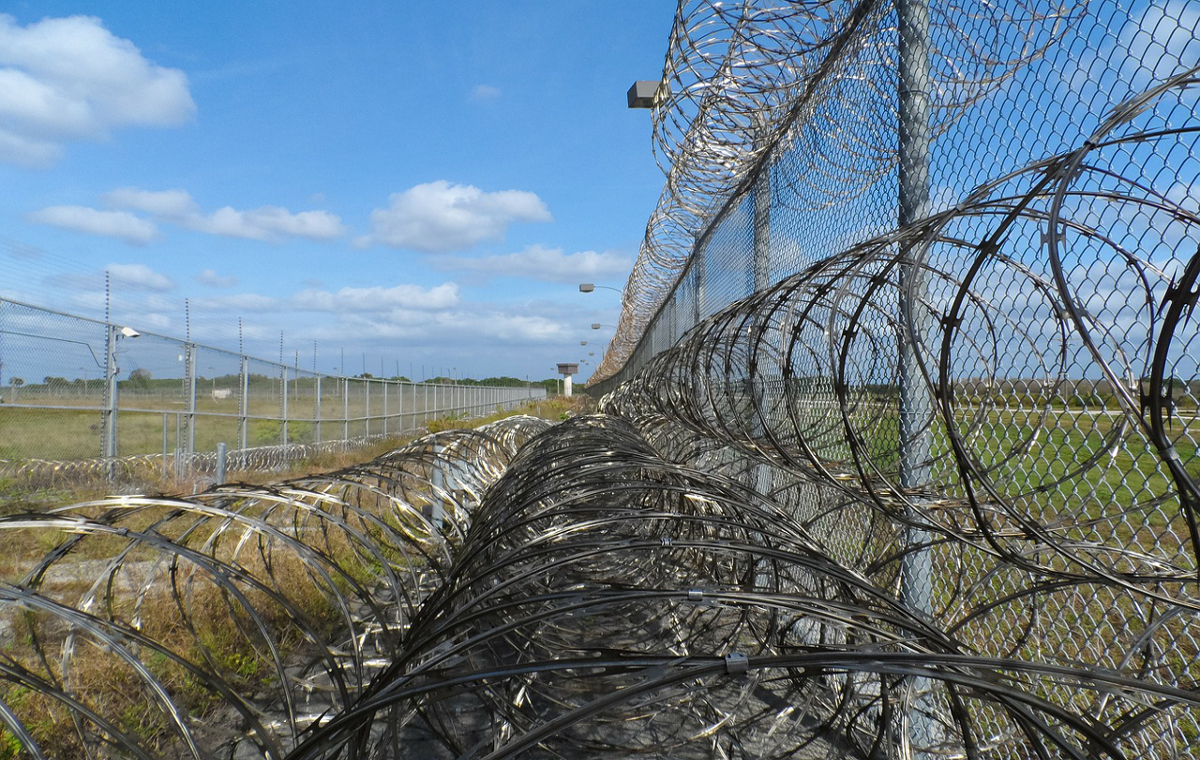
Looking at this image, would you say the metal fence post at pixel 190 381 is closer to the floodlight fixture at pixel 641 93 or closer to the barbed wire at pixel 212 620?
the barbed wire at pixel 212 620

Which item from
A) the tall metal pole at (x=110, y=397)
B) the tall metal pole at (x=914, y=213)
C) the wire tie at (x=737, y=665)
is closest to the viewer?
the wire tie at (x=737, y=665)

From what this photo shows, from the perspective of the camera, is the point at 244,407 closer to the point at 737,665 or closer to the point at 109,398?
the point at 109,398

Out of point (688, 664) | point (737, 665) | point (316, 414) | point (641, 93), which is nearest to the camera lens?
point (737, 665)

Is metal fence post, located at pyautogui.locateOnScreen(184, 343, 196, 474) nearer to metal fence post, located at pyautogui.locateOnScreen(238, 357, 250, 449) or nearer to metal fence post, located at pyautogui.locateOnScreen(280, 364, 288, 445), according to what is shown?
metal fence post, located at pyautogui.locateOnScreen(238, 357, 250, 449)

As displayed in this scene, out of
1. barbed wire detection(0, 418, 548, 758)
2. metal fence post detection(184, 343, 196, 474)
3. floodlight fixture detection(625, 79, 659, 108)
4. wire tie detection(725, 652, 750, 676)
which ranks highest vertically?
floodlight fixture detection(625, 79, 659, 108)

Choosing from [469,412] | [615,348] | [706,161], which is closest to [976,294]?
[706,161]

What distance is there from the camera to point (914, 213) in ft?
9.43

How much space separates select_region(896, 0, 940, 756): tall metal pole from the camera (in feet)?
9.45

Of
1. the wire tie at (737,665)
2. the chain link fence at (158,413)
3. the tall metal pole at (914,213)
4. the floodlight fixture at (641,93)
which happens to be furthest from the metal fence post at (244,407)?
the wire tie at (737,665)

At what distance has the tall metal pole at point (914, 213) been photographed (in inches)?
113

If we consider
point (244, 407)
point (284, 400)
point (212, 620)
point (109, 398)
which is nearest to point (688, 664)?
point (212, 620)

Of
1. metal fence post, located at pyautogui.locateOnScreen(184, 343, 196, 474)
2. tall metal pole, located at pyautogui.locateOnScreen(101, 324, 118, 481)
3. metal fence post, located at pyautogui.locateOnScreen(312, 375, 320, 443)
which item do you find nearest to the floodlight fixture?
tall metal pole, located at pyautogui.locateOnScreen(101, 324, 118, 481)

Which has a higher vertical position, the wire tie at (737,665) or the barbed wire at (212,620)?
the wire tie at (737,665)

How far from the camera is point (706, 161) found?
5.50m
